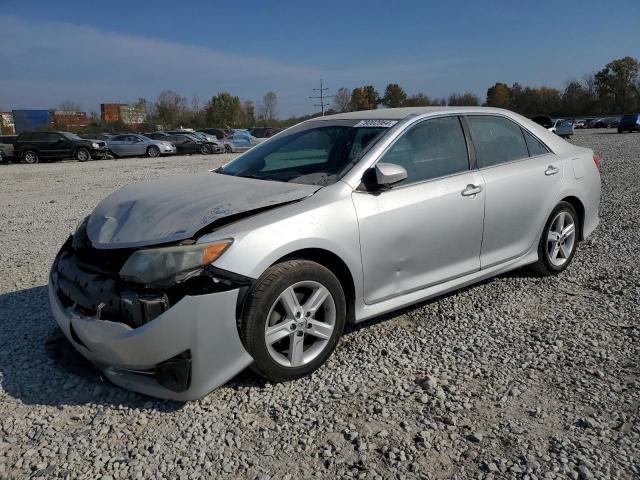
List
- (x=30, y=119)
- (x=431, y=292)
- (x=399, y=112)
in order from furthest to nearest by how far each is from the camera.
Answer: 1. (x=30, y=119)
2. (x=399, y=112)
3. (x=431, y=292)

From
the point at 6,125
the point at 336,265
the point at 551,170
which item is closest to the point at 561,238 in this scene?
the point at 551,170

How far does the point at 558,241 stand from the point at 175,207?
135 inches

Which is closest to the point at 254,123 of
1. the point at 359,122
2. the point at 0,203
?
the point at 0,203

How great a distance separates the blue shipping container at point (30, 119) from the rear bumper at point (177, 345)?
69648 mm

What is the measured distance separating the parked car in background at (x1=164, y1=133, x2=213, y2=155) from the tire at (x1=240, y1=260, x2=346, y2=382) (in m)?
28.6

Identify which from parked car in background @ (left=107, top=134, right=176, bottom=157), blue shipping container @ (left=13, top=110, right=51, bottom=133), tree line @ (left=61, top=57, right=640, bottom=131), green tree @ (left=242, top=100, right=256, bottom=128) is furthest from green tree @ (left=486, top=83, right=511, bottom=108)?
parked car in background @ (left=107, top=134, right=176, bottom=157)

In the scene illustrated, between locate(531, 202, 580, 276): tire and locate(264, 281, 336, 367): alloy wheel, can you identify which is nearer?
locate(264, 281, 336, 367): alloy wheel

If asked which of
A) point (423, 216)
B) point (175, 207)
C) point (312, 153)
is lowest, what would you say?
point (423, 216)

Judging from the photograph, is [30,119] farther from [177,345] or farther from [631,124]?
[177,345]

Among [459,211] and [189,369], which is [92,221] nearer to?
[189,369]

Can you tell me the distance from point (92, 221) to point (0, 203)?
9.10m

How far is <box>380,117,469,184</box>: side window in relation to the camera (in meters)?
3.62

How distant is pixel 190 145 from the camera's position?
99.3 feet

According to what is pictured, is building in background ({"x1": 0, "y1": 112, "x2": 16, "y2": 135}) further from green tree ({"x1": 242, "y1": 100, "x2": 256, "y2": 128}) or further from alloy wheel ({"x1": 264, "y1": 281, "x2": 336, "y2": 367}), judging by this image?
alloy wheel ({"x1": 264, "y1": 281, "x2": 336, "y2": 367})
